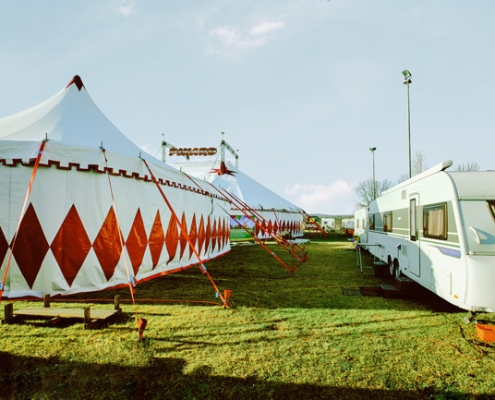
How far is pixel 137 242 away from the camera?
7.45m

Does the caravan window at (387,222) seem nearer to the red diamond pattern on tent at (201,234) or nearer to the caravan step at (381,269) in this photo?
the caravan step at (381,269)

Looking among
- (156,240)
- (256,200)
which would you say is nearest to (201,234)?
(156,240)

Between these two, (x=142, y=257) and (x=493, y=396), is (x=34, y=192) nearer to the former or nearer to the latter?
(x=142, y=257)

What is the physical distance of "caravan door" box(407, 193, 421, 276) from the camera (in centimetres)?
592

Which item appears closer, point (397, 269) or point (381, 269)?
point (397, 269)

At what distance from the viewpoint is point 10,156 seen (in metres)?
6.12

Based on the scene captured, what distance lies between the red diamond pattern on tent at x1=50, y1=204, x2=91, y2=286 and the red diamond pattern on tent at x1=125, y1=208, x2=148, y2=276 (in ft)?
3.09

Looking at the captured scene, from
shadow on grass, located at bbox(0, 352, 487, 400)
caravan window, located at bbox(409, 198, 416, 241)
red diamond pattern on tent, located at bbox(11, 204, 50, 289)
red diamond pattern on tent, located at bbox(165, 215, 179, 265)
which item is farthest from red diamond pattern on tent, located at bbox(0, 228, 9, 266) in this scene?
caravan window, located at bbox(409, 198, 416, 241)

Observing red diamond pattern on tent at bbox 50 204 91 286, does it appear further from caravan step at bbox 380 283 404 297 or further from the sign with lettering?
the sign with lettering

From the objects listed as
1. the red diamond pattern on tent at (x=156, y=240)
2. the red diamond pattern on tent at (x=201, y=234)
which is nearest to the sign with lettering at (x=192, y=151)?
the red diamond pattern on tent at (x=201, y=234)

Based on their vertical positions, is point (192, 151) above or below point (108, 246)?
above

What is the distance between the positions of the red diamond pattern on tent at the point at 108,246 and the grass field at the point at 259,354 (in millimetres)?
1137

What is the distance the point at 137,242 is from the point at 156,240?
26.8 inches

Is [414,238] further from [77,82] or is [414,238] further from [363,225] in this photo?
[363,225]
